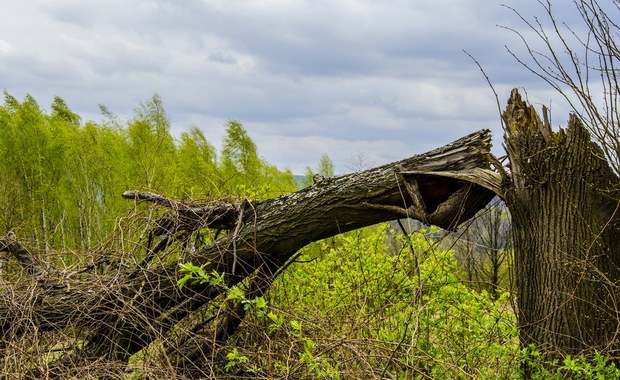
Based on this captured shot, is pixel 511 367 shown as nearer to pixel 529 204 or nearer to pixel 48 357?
pixel 529 204

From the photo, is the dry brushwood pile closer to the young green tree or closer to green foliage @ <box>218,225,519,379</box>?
green foliage @ <box>218,225,519,379</box>

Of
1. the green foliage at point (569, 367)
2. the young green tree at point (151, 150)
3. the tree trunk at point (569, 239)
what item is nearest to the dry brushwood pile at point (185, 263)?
the tree trunk at point (569, 239)

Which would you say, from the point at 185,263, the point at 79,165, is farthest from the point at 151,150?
the point at 185,263

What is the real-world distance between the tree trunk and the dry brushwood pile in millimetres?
346

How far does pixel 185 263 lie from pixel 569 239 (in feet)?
9.49

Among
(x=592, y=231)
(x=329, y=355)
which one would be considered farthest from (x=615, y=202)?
(x=329, y=355)

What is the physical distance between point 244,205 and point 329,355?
1.65m

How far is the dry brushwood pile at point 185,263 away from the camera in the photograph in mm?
4301

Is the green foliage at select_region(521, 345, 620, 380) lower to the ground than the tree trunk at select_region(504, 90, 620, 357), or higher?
lower

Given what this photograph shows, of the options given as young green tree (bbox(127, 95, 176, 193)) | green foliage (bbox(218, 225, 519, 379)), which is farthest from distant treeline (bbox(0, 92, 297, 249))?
green foliage (bbox(218, 225, 519, 379))

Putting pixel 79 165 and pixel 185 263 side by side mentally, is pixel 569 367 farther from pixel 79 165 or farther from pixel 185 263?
pixel 79 165

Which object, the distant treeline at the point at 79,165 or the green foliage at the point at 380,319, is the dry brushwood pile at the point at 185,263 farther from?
the distant treeline at the point at 79,165

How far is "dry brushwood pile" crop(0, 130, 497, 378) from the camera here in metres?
4.30

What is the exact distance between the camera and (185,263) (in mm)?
4770
